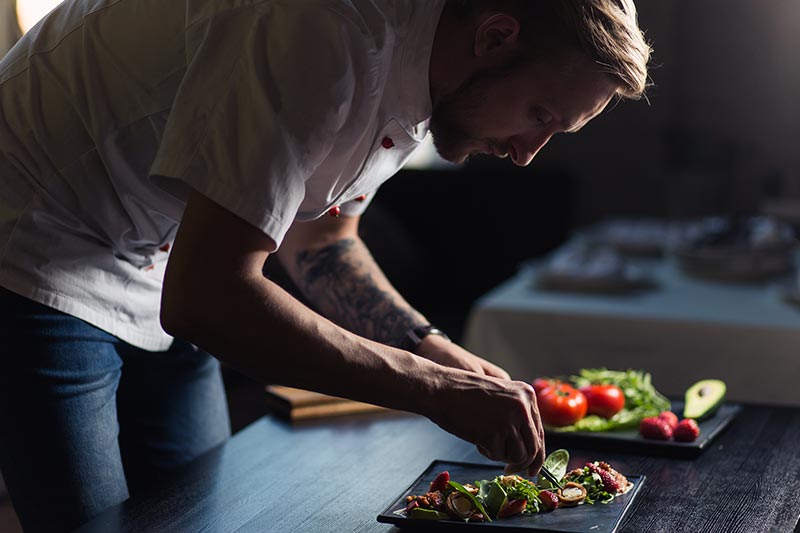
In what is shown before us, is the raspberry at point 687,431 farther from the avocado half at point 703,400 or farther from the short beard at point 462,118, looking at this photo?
the short beard at point 462,118

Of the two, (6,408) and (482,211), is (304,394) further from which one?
(482,211)

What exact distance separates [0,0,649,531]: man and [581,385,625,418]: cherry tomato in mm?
240

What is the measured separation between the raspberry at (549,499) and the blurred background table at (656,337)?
51.5 inches

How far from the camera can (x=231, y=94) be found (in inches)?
39.8

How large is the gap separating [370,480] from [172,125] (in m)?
0.54

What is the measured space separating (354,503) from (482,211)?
11.6 feet

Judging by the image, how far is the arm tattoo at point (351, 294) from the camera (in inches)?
60.4

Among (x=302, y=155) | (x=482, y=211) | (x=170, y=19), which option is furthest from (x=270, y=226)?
(x=482, y=211)

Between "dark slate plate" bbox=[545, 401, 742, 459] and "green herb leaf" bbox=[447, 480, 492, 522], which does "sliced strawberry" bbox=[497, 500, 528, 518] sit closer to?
"green herb leaf" bbox=[447, 480, 492, 522]

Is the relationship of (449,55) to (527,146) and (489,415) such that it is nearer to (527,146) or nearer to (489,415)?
(527,146)

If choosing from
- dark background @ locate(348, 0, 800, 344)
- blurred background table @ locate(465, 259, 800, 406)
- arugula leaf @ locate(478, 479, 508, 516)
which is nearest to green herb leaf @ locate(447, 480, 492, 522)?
arugula leaf @ locate(478, 479, 508, 516)

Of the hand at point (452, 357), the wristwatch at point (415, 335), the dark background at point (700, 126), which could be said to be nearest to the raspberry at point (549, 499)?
the hand at point (452, 357)

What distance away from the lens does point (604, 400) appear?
1568mm

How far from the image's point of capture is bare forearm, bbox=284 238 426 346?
1.54m
